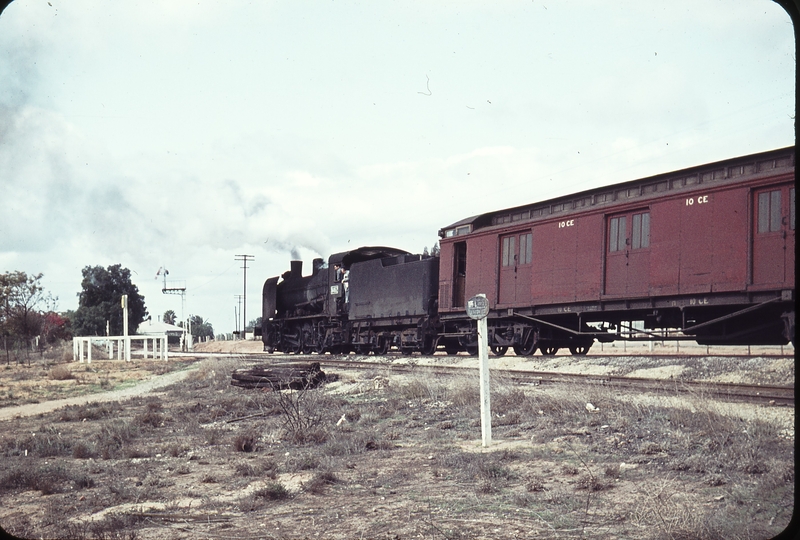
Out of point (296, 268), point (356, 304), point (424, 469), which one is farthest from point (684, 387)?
point (296, 268)

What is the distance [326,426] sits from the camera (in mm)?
9250

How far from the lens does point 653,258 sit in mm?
13289

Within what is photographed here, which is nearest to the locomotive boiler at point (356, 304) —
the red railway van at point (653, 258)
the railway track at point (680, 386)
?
the red railway van at point (653, 258)

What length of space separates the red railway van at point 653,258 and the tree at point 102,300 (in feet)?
153

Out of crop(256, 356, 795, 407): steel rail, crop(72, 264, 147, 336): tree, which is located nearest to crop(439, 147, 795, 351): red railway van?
crop(256, 356, 795, 407): steel rail

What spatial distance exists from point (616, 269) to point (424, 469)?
9074mm

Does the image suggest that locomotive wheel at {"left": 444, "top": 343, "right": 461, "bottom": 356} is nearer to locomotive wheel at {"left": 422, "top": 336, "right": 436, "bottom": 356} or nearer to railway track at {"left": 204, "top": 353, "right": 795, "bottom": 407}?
locomotive wheel at {"left": 422, "top": 336, "right": 436, "bottom": 356}

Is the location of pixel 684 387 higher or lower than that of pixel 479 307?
lower

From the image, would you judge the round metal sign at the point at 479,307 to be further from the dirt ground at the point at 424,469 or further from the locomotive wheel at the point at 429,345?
the locomotive wheel at the point at 429,345

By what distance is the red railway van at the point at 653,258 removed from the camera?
11320 mm

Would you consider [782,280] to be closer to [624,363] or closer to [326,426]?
[624,363]

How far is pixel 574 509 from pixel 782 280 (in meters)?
8.10

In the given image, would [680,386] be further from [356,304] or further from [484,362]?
[356,304]

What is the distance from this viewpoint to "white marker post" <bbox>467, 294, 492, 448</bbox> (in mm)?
7535
